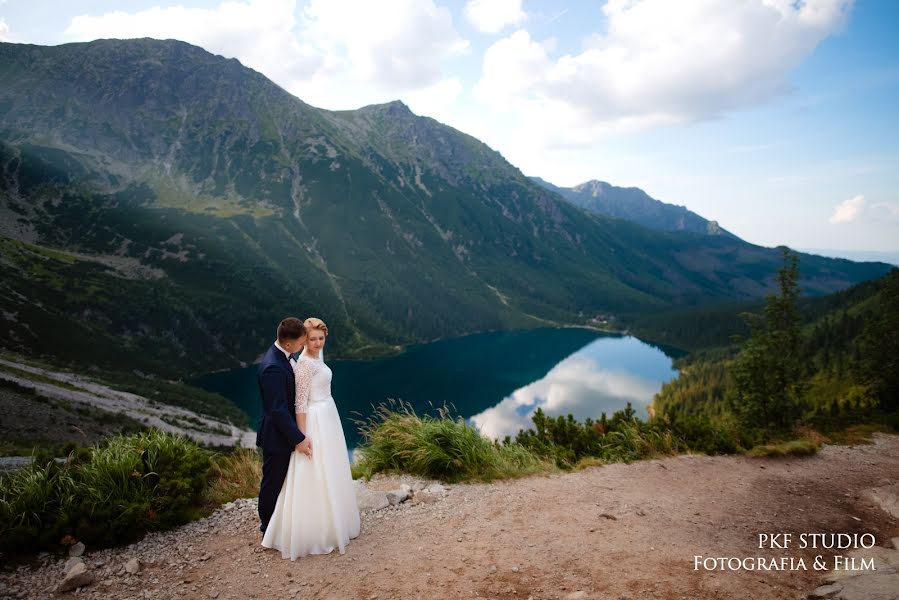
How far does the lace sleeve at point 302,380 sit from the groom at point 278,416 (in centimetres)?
8

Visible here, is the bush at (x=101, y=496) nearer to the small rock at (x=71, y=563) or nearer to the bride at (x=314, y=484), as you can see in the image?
the small rock at (x=71, y=563)

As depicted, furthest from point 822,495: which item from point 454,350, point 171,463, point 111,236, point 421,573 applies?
point 111,236

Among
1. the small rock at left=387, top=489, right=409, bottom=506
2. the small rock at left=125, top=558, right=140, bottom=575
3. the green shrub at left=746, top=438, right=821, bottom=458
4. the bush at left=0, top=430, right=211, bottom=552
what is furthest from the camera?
the green shrub at left=746, top=438, right=821, bottom=458

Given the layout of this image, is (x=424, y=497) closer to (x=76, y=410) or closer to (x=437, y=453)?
(x=437, y=453)

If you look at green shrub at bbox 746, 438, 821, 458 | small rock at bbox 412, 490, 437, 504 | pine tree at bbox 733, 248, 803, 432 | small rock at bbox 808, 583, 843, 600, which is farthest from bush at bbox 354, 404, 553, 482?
pine tree at bbox 733, 248, 803, 432

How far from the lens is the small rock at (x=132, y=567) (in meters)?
6.03

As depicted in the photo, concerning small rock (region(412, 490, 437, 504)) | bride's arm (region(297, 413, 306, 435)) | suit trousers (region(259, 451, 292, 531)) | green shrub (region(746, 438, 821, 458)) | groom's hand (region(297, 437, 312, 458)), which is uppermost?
bride's arm (region(297, 413, 306, 435))

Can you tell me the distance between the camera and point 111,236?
602 feet

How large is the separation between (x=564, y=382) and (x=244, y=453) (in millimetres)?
135410

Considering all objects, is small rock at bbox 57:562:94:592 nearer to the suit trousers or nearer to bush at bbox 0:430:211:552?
bush at bbox 0:430:211:552

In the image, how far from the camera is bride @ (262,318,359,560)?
6418 millimetres

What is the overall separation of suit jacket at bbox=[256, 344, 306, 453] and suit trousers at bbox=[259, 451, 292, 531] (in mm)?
126

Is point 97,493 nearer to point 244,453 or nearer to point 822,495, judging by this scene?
point 244,453

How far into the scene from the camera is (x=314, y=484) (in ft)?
21.5
